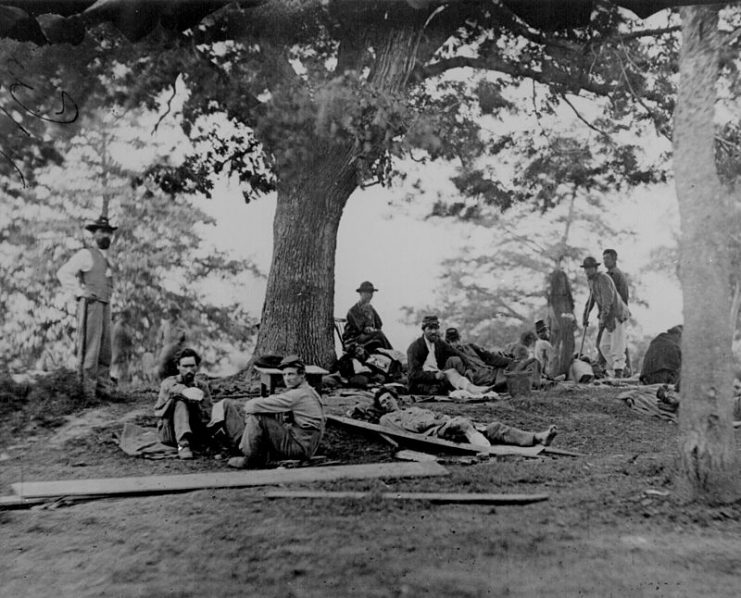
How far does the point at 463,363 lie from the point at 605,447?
193 centimetres

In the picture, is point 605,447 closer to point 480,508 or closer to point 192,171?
point 480,508

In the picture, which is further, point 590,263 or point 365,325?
point 365,325

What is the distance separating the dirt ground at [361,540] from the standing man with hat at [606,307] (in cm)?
103

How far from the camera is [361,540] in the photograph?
8.02 ft

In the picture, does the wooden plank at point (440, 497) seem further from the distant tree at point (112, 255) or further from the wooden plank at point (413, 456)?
the distant tree at point (112, 255)

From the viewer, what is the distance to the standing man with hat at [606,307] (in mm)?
3734

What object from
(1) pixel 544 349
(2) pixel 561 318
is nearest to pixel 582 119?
(2) pixel 561 318

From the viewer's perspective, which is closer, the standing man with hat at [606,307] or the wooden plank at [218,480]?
the wooden plank at [218,480]

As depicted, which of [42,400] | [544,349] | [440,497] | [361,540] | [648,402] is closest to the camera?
[361,540]

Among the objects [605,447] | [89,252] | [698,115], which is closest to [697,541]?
[605,447]

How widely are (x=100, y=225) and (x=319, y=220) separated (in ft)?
3.85

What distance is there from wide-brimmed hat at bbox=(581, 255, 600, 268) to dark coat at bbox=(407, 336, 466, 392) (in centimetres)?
159

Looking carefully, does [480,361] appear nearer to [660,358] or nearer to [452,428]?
[660,358]

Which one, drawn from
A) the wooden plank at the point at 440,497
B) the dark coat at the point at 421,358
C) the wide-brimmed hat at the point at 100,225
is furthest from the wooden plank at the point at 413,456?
the wide-brimmed hat at the point at 100,225
